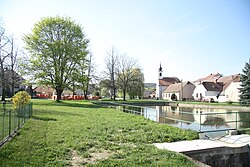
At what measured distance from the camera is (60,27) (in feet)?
104

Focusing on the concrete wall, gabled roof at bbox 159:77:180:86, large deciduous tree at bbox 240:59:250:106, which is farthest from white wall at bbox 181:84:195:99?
the concrete wall

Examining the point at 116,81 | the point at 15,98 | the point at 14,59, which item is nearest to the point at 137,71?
the point at 116,81

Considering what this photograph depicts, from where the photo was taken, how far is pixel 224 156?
7.49m

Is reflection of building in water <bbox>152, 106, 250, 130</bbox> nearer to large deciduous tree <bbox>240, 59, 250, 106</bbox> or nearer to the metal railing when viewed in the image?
the metal railing

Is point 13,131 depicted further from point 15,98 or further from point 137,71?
point 137,71

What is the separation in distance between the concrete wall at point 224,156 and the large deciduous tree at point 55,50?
2719 cm

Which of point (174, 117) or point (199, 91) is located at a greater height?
point (199, 91)

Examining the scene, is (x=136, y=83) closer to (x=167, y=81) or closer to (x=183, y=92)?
(x=183, y=92)

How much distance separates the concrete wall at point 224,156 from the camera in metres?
7.08

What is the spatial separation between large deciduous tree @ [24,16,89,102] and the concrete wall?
1071 inches

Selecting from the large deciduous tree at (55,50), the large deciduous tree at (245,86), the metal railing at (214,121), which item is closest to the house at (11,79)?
the large deciduous tree at (55,50)

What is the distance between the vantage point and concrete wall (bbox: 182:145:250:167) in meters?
7.08

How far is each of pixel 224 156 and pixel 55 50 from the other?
91.1 ft

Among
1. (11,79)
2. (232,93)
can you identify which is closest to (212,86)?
(232,93)
